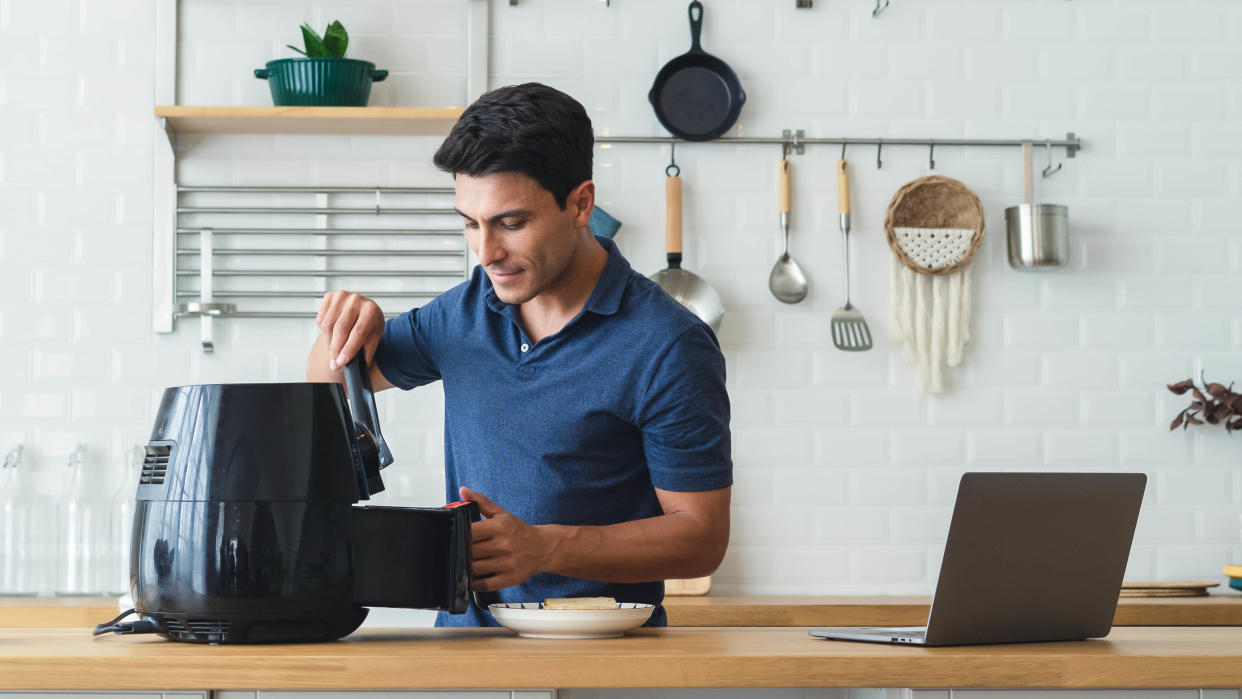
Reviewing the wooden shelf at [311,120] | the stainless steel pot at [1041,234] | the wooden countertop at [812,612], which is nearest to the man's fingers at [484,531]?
the wooden countertop at [812,612]

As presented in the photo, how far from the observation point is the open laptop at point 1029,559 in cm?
141

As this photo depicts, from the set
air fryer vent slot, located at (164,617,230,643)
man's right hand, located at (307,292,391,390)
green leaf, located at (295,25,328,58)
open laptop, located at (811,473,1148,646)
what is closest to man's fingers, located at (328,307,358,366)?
man's right hand, located at (307,292,391,390)

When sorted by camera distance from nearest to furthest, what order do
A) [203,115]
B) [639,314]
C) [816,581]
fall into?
1. [639,314]
2. [203,115]
3. [816,581]

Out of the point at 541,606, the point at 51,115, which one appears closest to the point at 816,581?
the point at 541,606

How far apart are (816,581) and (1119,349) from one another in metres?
1.08

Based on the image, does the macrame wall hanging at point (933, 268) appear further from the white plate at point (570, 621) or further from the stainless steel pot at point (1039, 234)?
the white plate at point (570, 621)

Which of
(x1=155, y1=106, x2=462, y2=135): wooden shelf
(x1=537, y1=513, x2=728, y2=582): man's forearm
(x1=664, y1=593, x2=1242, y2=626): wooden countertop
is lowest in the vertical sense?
(x1=664, y1=593, x2=1242, y2=626): wooden countertop

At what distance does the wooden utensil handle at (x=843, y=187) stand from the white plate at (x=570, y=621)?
2.11 m

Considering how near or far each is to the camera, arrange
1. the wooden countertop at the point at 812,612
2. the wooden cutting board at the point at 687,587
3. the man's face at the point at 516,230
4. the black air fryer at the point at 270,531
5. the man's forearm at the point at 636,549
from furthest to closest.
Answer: the wooden cutting board at the point at 687,587
the wooden countertop at the point at 812,612
the man's face at the point at 516,230
the man's forearm at the point at 636,549
the black air fryer at the point at 270,531

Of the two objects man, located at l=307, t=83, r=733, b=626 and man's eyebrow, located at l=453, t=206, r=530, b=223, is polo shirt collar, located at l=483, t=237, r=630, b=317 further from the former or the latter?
man's eyebrow, located at l=453, t=206, r=530, b=223

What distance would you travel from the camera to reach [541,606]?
62.8 inches

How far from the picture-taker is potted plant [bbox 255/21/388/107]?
3.24 metres

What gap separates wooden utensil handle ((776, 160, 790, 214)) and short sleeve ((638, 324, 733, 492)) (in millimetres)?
1695

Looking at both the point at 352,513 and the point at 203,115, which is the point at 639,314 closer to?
the point at 352,513
